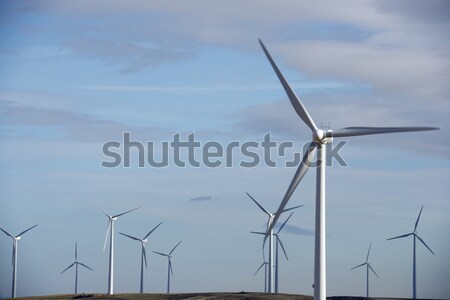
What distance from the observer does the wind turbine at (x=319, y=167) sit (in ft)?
315

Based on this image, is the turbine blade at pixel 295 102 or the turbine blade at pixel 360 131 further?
the turbine blade at pixel 295 102

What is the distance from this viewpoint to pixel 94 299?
655 ft

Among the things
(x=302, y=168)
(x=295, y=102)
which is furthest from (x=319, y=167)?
(x=295, y=102)

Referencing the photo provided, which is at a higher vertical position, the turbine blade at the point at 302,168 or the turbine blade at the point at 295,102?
the turbine blade at the point at 295,102

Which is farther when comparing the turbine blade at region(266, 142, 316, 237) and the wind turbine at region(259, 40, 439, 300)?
the turbine blade at region(266, 142, 316, 237)

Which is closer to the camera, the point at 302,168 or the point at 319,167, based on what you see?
the point at 319,167

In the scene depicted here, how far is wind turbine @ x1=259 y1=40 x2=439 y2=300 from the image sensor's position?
315 feet

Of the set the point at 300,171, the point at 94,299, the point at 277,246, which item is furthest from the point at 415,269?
the point at 300,171

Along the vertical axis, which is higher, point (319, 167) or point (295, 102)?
point (295, 102)

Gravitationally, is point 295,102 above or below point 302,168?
above

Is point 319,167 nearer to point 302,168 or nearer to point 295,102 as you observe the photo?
point 302,168

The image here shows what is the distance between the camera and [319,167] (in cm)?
9881

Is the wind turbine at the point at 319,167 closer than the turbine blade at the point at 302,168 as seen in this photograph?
Yes

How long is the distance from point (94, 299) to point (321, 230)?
110268 millimetres
